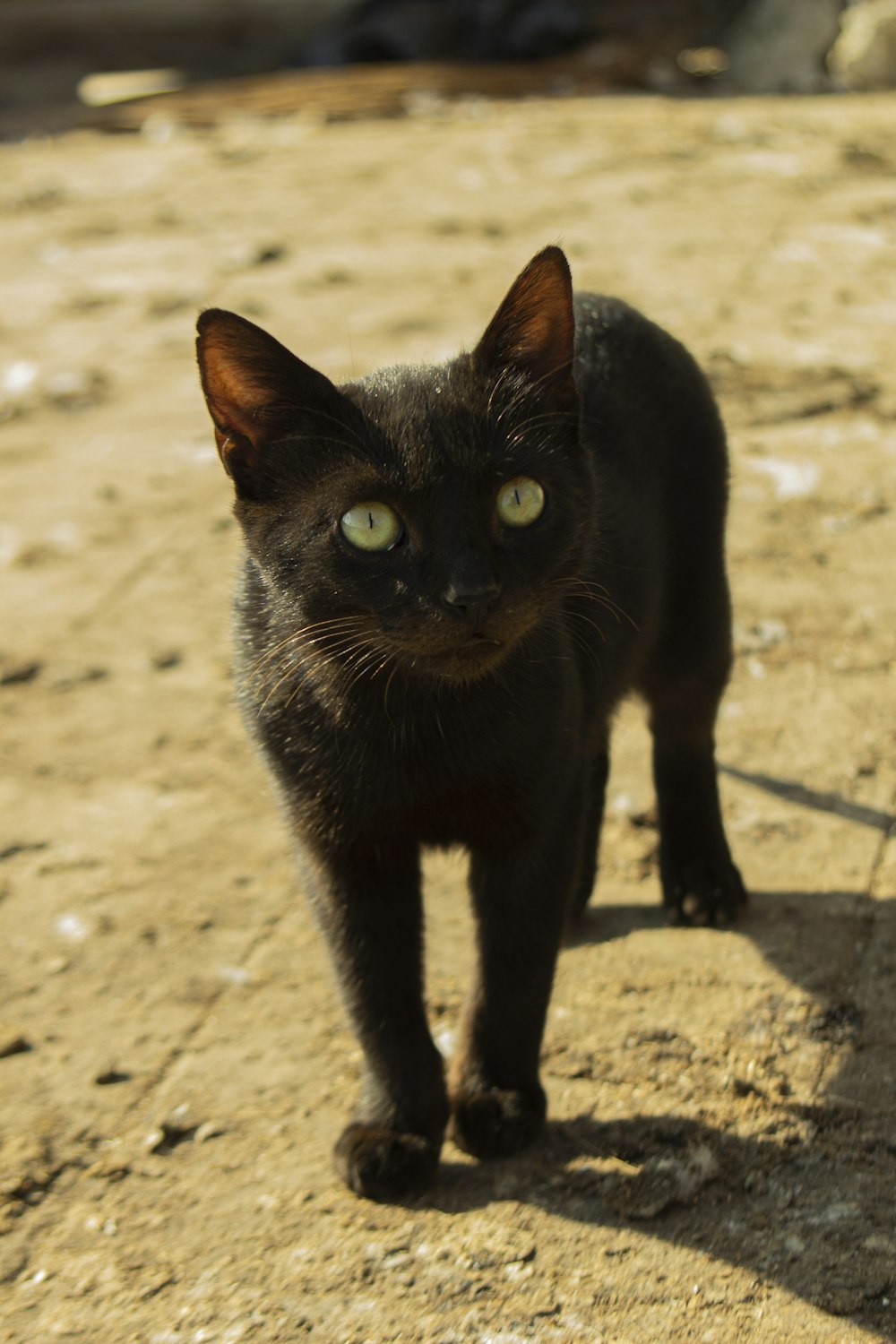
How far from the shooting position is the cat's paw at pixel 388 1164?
2.31m

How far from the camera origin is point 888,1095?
7.77 feet

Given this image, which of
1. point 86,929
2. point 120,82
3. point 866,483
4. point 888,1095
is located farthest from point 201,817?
point 120,82

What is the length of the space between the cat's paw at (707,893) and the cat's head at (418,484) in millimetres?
821

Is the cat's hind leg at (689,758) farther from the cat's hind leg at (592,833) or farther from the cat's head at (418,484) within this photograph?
the cat's head at (418,484)

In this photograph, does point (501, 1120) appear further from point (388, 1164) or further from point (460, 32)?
point (460, 32)

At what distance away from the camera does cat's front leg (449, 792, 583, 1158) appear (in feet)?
7.72

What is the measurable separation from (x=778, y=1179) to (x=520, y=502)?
3.52ft

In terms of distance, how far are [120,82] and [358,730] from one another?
10.2 m

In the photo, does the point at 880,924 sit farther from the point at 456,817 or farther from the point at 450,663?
the point at 450,663

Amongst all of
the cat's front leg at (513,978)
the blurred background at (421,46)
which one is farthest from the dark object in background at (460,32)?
the cat's front leg at (513,978)

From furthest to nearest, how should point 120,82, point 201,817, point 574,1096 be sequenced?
1. point 120,82
2. point 201,817
3. point 574,1096

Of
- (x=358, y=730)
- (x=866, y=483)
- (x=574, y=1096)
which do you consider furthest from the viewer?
(x=866, y=483)

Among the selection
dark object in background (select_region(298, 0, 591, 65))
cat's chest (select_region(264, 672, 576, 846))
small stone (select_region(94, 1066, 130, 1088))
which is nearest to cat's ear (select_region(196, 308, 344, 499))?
cat's chest (select_region(264, 672, 576, 846))

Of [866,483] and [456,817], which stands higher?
[456,817]
